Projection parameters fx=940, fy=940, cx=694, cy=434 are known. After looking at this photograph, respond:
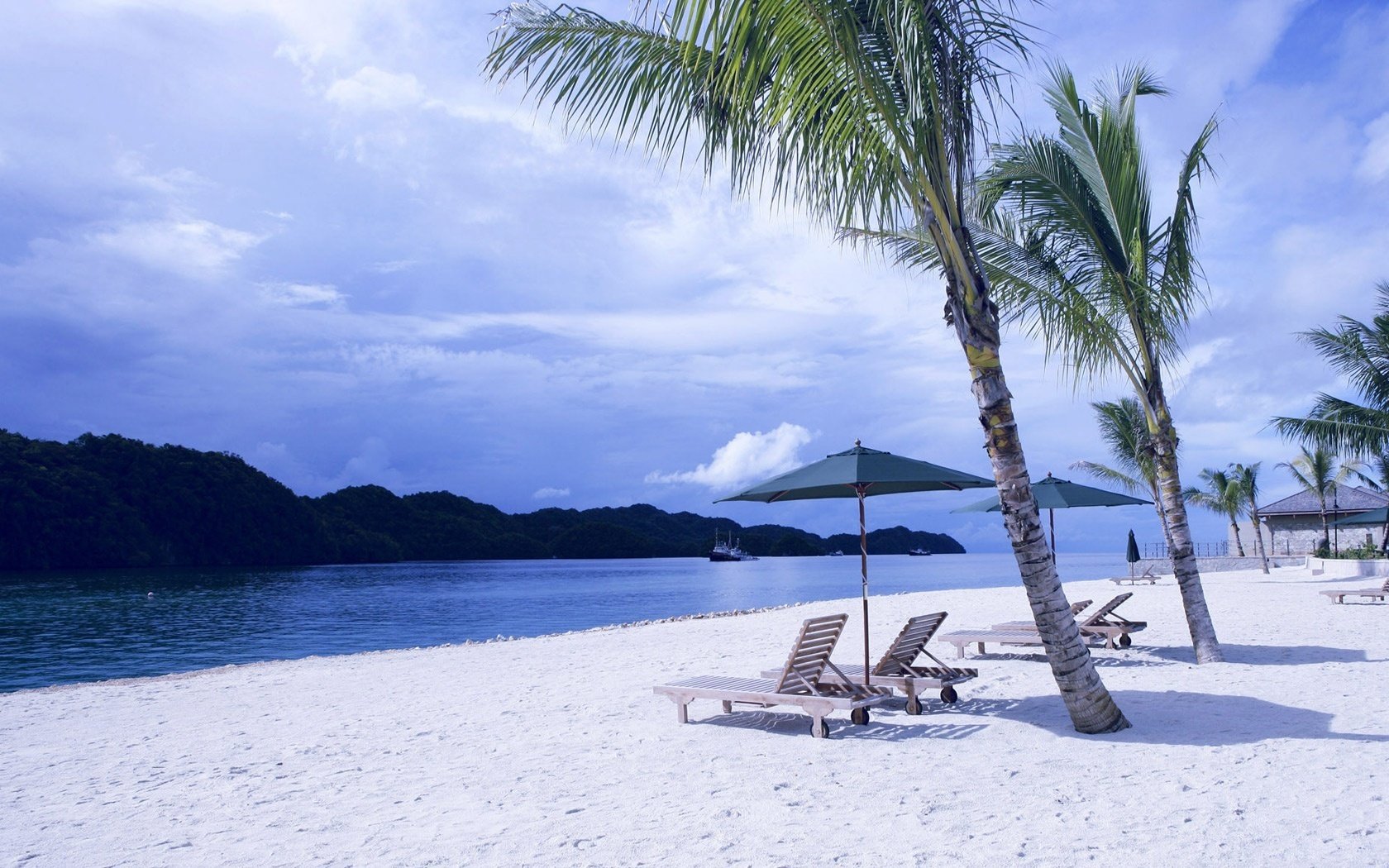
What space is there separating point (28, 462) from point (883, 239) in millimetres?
67113

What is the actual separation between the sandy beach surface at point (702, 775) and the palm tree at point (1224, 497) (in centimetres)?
2825

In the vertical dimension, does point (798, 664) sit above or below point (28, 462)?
below

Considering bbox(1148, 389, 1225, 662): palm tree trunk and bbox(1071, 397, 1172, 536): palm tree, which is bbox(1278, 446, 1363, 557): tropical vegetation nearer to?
bbox(1071, 397, 1172, 536): palm tree

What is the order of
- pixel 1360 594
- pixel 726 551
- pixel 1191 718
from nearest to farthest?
pixel 1191 718, pixel 1360 594, pixel 726 551

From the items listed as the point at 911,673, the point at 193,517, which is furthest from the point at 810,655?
the point at 193,517

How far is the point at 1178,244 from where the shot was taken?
362 inches

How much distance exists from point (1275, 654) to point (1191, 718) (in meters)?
4.18

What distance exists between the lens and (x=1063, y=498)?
39.5 ft

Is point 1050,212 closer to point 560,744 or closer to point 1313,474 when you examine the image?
point 560,744

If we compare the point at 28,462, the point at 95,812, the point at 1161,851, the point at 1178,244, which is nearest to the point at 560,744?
the point at 95,812

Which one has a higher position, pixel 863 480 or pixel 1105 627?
pixel 863 480

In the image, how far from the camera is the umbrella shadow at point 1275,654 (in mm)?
9250

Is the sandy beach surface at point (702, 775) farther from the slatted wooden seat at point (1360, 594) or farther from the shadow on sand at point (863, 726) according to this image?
the slatted wooden seat at point (1360, 594)

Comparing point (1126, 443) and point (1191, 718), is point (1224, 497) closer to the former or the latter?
point (1126, 443)
